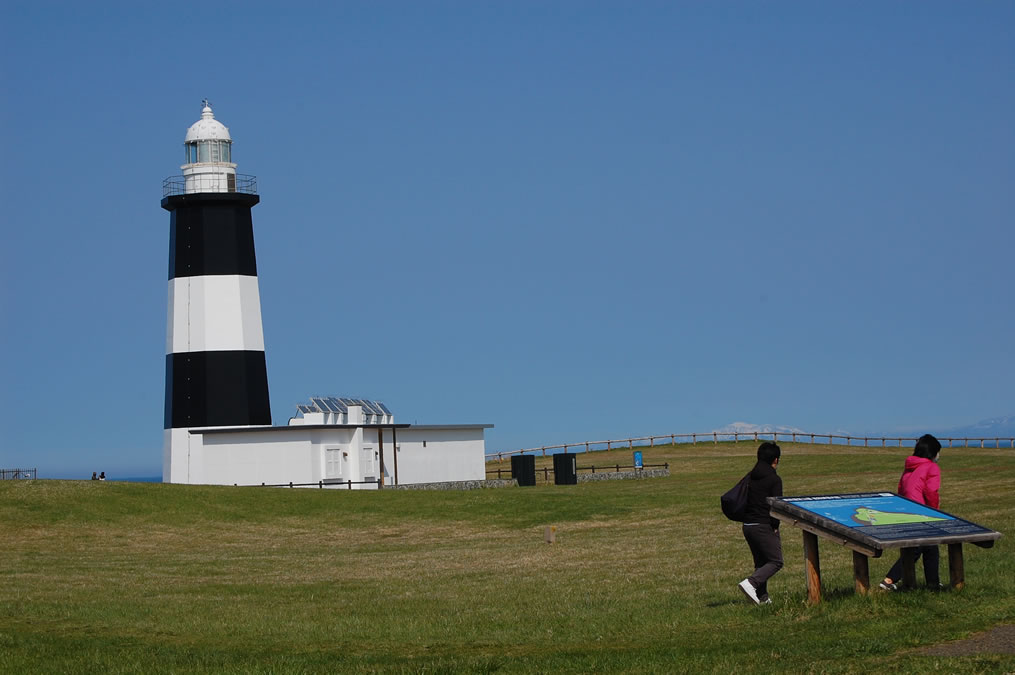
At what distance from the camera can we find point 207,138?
187 ft

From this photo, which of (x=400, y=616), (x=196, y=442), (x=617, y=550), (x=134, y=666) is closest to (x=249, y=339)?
(x=196, y=442)

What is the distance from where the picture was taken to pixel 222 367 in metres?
55.0

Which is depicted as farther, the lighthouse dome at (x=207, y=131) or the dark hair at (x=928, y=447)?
the lighthouse dome at (x=207, y=131)

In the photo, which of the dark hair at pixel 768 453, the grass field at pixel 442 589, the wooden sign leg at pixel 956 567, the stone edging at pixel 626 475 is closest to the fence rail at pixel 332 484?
the grass field at pixel 442 589

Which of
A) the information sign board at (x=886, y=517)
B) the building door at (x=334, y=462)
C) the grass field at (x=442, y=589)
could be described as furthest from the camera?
the building door at (x=334, y=462)

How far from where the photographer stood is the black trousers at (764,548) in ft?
50.3

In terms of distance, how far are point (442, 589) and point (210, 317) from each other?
1403 inches

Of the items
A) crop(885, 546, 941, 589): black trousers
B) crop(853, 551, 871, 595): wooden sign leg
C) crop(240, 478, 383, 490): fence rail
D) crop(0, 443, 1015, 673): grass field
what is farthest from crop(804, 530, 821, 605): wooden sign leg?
crop(240, 478, 383, 490): fence rail

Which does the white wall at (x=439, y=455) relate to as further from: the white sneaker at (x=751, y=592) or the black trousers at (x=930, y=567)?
the black trousers at (x=930, y=567)

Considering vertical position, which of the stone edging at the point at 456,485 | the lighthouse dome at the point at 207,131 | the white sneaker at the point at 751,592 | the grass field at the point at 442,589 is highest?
the lighthouse dome at the point at 207,131

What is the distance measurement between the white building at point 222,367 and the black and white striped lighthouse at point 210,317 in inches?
1.7

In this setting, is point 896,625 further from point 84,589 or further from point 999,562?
point 84,589

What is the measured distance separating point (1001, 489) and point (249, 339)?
31819 millimetres

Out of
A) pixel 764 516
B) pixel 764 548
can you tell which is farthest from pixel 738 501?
pixel 764 548
